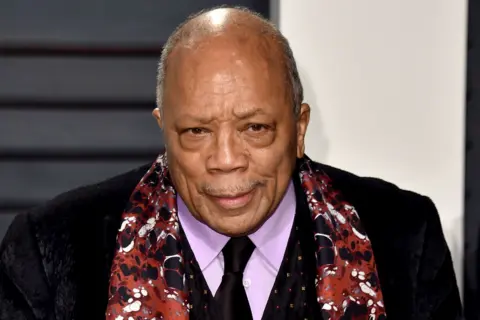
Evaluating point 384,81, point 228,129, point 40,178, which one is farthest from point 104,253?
point 384,81

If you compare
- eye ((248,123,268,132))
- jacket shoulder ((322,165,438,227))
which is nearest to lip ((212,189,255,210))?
eye ((248,123,268,132))

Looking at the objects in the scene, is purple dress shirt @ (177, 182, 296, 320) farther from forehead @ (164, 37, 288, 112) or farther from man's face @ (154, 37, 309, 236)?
forehead @ (164, 37, 288, 112)

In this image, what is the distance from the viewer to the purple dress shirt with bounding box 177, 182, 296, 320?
6.06 ft

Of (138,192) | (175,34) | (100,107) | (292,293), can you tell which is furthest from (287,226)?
(100,107)

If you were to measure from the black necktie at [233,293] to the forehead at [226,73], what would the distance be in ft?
0.98

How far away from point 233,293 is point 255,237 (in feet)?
0.39

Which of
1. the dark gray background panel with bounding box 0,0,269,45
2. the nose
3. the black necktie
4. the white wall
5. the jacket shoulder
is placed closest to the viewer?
the nose

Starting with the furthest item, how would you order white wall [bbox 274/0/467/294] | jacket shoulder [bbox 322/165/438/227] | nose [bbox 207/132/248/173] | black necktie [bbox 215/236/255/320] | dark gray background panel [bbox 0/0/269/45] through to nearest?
1. dark gray background panel [bbox 0/0/269/45]
2. white wall [bbox 274/0/467/294]
3. jacket shoulder [bbox 322/165/438/227]
4. black necktie [bbox 215/236/255/320]
5. nose [bbox 207/132/248/173]

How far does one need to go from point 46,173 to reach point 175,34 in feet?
2.91

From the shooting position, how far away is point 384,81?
7.91 feet

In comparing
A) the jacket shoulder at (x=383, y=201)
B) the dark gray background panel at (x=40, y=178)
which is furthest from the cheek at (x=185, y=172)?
the dark gray background panel at (x=40, y=178)

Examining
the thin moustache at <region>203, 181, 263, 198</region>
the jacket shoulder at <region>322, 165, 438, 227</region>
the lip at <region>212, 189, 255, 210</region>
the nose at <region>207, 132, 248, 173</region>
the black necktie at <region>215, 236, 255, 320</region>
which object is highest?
the nose at <region>207, 132, 248, 173</region>

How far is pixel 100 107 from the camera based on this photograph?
255 cm

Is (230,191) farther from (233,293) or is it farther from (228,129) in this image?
(233,293)
